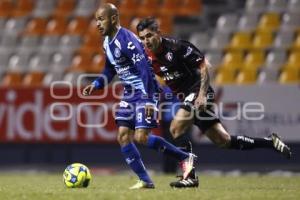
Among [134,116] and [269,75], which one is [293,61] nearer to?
[269,75]

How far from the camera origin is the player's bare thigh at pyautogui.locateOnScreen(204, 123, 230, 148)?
10008 mm

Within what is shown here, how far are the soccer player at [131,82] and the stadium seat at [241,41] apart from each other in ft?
26.0

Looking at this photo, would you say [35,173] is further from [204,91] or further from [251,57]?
[204,91]

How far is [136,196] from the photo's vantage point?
7.92 meters

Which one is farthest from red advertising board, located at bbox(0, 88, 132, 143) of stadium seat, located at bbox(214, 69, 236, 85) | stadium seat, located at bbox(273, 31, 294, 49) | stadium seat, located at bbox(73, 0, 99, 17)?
stadium seat, located at bbox(73, 0, 99, 17)

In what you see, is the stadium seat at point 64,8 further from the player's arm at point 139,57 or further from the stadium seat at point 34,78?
the player's arm at point 139,57

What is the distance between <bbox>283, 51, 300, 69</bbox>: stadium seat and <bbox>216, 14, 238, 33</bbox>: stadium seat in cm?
169

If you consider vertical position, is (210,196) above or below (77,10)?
below

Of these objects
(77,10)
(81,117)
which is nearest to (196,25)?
(77,10)

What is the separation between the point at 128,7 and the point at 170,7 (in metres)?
1.11

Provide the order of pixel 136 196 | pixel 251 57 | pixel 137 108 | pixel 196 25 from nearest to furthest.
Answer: pixel 136 196 < pixel 137 108 < pixel 251 57 < pixel 196 25

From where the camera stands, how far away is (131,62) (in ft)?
29.7

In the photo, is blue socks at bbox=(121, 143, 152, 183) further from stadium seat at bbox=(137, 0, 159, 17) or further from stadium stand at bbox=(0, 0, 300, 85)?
stadium seat at bbox=(137, 0, 159, 17)

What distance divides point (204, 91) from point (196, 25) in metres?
9.11
